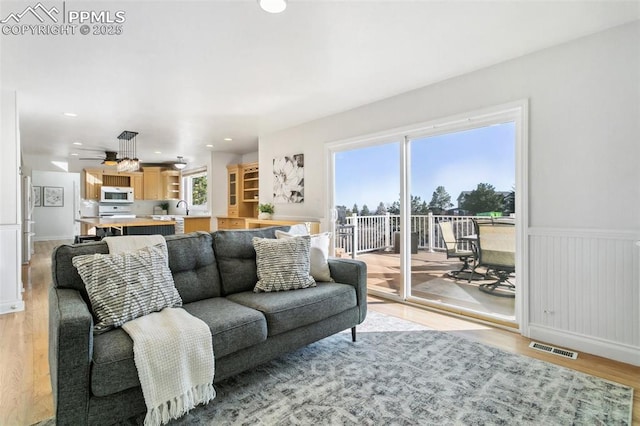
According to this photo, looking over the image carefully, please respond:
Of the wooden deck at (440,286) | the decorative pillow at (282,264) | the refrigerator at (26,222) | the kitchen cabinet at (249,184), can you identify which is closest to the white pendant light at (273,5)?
the decorative pillow at (282,264)

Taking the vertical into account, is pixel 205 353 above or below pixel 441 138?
below

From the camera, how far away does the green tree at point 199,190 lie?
8859mm

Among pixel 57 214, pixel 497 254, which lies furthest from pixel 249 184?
pixel 57 214

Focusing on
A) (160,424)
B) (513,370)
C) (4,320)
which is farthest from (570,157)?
(4,320)

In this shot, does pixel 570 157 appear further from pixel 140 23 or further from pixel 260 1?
pixel 140 23

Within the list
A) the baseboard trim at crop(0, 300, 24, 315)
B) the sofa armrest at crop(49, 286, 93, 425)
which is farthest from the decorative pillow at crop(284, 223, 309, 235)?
the baseboard trim at crop(0, 300, 24, 315)

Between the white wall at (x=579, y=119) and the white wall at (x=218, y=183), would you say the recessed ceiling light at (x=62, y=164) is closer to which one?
the white wall at (x=218, y=183)

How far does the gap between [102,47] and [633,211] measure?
4217 mm

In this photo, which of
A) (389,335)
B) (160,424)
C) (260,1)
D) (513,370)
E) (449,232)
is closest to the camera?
(160,424)

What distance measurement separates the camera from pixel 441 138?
3.52 meters

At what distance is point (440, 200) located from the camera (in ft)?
11.7

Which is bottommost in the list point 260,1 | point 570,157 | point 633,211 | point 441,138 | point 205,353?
point 205,353

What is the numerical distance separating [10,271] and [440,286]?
4784 millimetres

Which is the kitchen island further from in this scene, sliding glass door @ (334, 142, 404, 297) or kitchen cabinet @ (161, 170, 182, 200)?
kitchen cabinet @ (161, 170, 182, 200)
